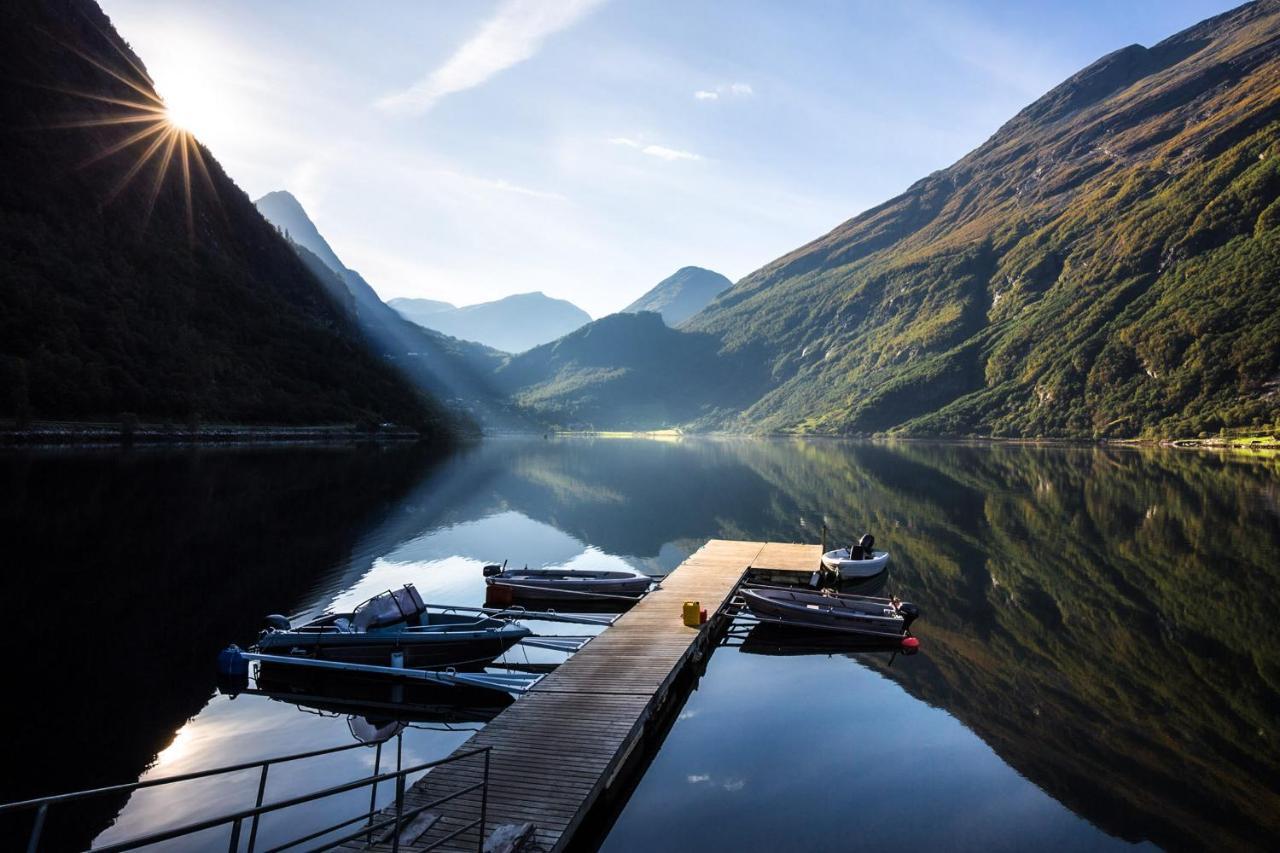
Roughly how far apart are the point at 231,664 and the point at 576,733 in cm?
1349

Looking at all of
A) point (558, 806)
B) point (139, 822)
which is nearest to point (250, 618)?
point (139, 822)

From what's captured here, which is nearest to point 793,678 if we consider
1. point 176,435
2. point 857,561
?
point 857,561

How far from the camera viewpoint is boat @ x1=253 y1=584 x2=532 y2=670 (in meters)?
25.9

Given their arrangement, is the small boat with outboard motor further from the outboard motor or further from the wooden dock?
the outboard motor

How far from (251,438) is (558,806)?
140m

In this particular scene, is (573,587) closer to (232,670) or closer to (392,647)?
(392,647)

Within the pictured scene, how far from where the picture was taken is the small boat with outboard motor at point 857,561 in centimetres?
4025

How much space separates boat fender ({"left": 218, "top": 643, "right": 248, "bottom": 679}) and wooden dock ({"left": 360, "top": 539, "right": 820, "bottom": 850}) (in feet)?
34.3

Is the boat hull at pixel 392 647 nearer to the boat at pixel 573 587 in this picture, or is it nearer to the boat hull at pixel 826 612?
the boat at pixel 573 587

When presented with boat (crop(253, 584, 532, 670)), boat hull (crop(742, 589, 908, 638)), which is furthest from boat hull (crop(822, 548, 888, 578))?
boat (crop(253, 584, 532, 670))

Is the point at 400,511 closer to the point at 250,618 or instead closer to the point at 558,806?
the point at 250,618

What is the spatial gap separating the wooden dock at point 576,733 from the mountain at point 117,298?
107 meters

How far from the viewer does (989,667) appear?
26969mm

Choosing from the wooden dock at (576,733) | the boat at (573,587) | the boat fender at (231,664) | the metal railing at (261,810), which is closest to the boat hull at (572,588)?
the boat at (573,587)
